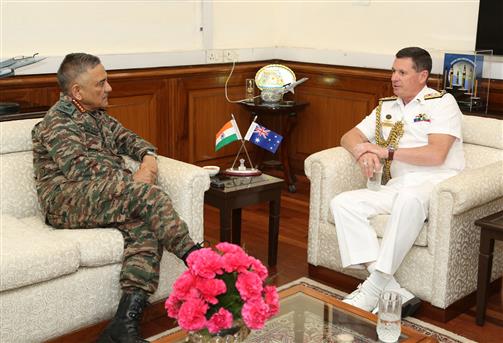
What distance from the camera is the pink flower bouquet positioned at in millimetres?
2016

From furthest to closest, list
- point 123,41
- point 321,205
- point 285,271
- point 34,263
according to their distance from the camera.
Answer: point 123,41 → point 285,271 → point 321,205 → point 34,263

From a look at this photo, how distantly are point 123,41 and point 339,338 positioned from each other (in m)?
3.09

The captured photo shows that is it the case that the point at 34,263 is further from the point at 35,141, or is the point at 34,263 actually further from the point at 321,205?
the point at 321,205

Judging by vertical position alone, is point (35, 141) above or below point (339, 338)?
above

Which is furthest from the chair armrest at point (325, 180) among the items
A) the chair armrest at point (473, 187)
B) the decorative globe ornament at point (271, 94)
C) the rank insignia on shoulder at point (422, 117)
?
the decorative globe ornament at point (271, 94)

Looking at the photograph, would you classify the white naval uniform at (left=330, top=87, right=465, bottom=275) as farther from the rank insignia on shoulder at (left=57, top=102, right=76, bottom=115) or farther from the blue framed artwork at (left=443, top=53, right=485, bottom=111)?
the rank insignia on shoulder at (left=57, top=102, right=76, bottom=115)

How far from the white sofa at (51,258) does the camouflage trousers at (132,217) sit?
59 mm

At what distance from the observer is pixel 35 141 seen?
3.38 m

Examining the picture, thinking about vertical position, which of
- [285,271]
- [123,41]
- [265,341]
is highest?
[123,41]

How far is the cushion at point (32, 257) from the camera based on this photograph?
9.04 ft

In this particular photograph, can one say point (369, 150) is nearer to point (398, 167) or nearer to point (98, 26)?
point (398, 167)

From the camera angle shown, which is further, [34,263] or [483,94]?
[483,94]

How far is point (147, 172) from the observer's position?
3.41 meters

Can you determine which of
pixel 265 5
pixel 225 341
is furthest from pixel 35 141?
pixel 265 5
